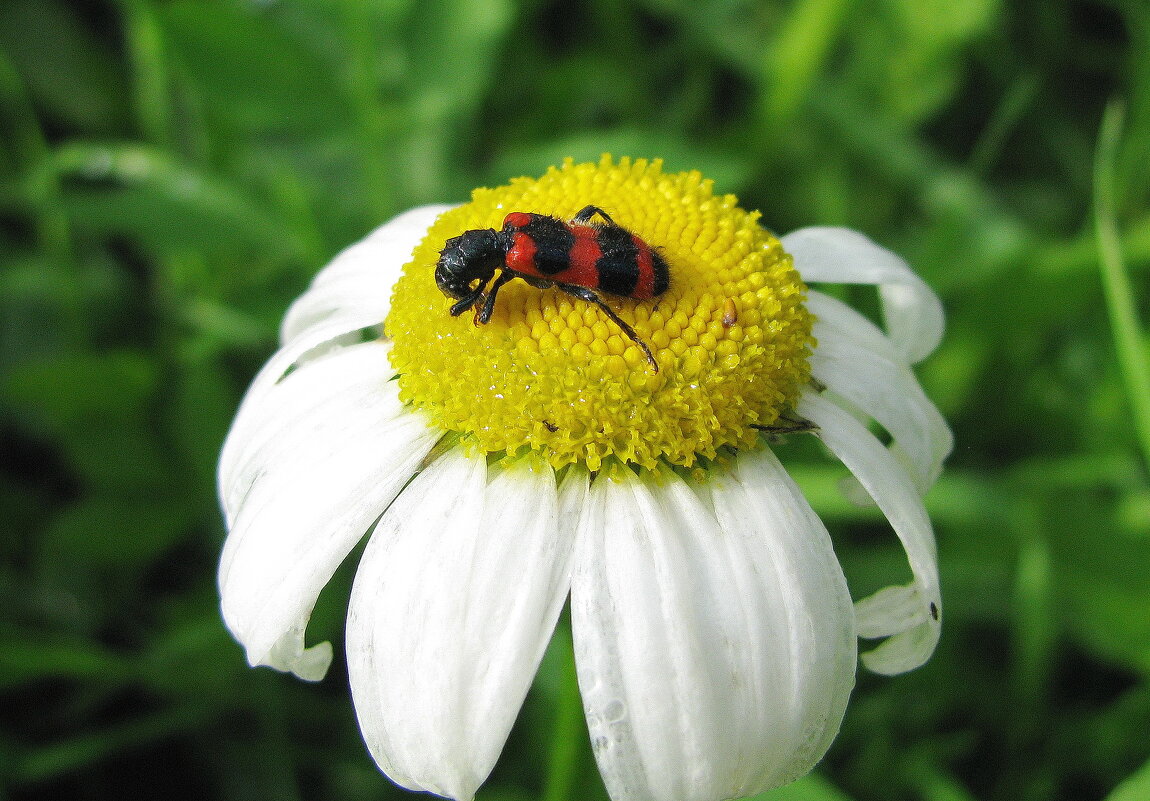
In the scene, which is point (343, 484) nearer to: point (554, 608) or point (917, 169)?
point (554, 608)

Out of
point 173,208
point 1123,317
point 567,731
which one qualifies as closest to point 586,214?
point 567,731

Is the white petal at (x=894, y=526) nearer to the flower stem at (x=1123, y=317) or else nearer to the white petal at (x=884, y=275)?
the white petal at (x=884, y=275)

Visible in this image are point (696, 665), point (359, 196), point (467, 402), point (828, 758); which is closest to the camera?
point (696, 665)

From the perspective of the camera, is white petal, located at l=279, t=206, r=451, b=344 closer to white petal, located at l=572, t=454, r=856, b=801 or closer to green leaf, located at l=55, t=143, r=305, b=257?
white petal, located at l=572, t=454, r=856, b=801

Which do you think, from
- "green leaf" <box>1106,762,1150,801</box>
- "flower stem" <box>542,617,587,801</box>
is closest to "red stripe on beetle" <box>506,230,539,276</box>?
"flower stem" <box>542,617,587,801</box>

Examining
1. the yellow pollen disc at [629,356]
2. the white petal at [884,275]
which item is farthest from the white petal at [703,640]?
the white petal at [884,275]

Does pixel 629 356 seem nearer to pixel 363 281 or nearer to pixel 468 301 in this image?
pixel 468 301

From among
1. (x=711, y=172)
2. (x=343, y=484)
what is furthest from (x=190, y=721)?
(x=711, y=172)
